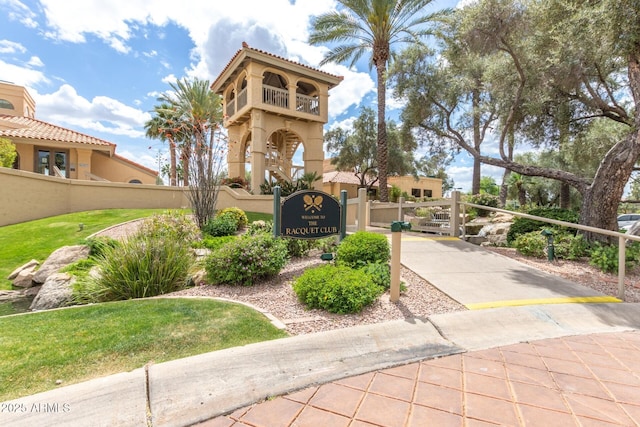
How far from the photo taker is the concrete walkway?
2.10 meters

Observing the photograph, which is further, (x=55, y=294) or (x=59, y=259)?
(x=59, y=259)

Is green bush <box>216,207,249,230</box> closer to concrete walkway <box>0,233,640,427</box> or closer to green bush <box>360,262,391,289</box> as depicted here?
green bush <box>360,262,391,289</box>

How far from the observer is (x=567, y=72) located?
8578 millimetres

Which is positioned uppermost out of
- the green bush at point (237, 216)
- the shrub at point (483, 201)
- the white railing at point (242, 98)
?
the white railing at point (242, 98)

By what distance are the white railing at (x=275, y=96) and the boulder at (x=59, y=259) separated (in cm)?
1144

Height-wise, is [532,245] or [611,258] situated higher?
[532,245]

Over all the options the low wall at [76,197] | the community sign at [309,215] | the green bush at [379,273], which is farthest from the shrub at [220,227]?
the green bush at [379,273]

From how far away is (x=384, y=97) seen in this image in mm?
14422

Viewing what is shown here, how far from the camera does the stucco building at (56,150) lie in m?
17.0

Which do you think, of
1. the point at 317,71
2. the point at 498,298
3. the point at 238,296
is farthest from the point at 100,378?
the point at 317,71

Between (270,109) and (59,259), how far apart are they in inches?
454

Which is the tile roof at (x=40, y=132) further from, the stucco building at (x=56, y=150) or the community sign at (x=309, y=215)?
the community sign at (x=309, y=215)

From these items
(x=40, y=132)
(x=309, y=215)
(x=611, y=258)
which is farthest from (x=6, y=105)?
(x=611, y=258)

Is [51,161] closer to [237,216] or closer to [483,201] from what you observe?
[237,216]
